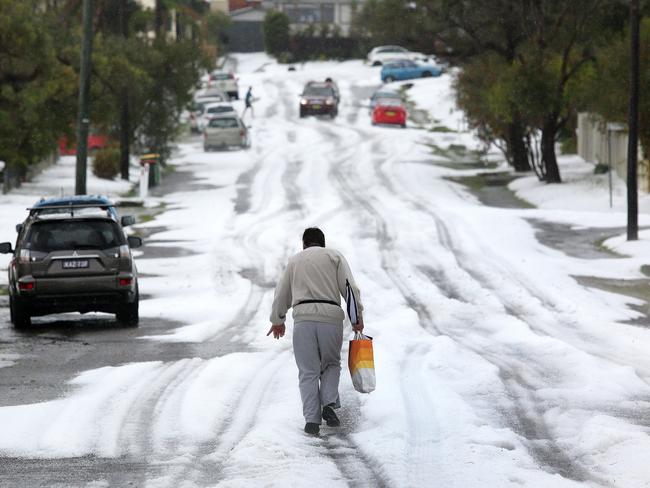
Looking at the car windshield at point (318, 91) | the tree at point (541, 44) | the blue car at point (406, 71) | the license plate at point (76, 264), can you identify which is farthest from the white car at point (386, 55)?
the license plate at point (76, 264)

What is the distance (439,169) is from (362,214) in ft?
52.7

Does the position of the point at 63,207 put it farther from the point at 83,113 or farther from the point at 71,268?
the point at 83,113

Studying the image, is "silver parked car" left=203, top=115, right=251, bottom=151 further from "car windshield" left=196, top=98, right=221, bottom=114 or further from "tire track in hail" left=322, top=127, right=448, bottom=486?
"car windshield" left=196, top=98, right=221, bottom=114

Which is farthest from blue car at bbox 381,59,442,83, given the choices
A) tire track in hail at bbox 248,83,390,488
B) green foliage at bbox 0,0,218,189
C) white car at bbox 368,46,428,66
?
tire track in hail at bbox 248,83,390,488

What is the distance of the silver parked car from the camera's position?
58656mm

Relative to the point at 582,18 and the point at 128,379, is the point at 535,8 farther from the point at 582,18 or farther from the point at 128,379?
the point at 128,379

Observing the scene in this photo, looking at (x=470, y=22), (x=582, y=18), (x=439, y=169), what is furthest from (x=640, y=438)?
(x=439, y=169)

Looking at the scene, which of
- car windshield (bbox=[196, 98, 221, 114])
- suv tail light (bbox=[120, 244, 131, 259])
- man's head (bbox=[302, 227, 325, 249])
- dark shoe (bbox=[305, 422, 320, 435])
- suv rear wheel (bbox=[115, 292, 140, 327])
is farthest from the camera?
car windshield (bbox=[196, 98, 221, 114])

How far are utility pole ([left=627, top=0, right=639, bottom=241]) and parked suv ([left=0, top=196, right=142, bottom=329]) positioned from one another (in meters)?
12.8

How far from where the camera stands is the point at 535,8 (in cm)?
4166

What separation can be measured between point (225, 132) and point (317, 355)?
48.7 meters

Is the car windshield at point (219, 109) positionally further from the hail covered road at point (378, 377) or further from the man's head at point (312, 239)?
the man's head at point (312, 239)

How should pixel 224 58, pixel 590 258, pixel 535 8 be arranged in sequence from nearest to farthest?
pixel 590 258 < pixel 535 8 < pixel 224 58

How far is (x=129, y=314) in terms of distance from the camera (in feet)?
58.9
